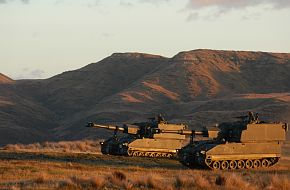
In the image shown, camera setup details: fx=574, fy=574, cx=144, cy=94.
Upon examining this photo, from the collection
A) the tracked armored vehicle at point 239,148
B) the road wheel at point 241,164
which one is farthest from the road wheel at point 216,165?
the road wheel at point 241,164

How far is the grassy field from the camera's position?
20011mm

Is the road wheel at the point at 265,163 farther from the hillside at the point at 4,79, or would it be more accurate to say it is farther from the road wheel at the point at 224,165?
the hillside at the point at 4,79

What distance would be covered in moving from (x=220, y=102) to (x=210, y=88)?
16130 millimetres

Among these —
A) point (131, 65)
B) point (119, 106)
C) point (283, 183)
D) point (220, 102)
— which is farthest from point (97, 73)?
point (283, 183)

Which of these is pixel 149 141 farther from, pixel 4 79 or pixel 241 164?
pixel 4 79

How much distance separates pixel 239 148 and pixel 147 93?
246ft

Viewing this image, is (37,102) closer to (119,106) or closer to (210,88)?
(119,106)

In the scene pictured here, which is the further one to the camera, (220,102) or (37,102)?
(37,102)

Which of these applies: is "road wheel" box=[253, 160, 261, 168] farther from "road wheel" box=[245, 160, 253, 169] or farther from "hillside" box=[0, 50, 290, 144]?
"hillside" box=[0, 50, 290, 144]

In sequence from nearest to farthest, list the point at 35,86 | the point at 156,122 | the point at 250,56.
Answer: the point at 156,122 < the point at 35,86 < the point at 250,56

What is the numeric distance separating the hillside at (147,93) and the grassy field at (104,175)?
44.1m

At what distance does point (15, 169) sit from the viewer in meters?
26.8

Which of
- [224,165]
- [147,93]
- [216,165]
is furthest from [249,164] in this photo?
[147,93]

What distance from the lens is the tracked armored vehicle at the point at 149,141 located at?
129 ft
